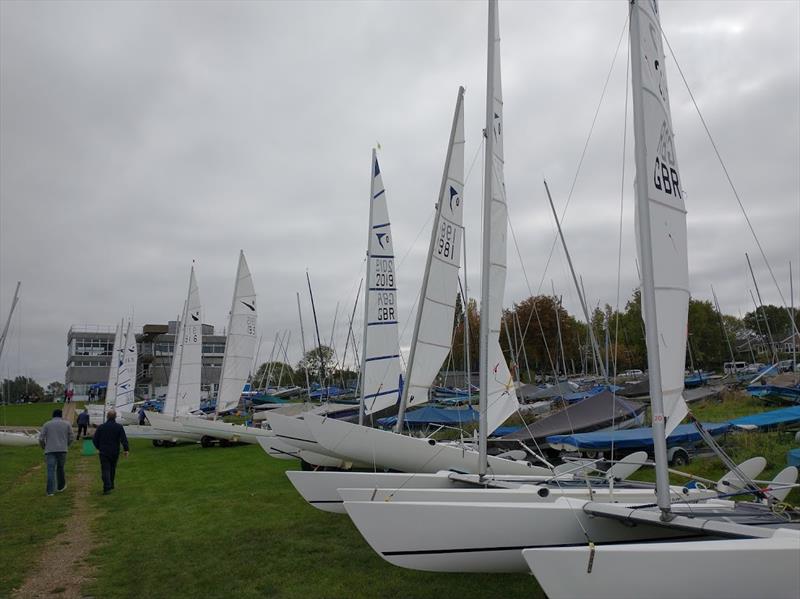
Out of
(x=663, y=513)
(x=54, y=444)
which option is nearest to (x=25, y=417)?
(x=54, y=444)

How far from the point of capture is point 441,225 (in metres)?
11.2

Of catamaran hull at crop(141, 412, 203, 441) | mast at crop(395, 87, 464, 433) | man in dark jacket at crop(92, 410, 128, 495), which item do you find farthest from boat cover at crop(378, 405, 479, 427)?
man in dark jacket at crop(92, 410, 128, 495)

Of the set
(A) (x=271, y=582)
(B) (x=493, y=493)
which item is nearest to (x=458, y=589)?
(B) (x=493, y=493)

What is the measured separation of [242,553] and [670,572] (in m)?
5.09

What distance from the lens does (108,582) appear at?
6.30 m

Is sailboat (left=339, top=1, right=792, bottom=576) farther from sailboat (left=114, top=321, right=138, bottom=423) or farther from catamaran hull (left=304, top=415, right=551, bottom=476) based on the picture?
sailboat (left=114, top=321, right=138, bottom=423)

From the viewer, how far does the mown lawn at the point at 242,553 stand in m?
6.00

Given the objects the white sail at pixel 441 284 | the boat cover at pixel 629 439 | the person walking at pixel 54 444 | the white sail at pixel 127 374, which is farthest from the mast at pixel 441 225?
the white sail at pixel 127 374

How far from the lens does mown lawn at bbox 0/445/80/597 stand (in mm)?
6932

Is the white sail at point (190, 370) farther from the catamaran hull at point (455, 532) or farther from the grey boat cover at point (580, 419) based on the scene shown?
the catamaran hull at point (455, 532)

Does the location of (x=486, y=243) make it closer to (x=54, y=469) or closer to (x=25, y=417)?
(x=54, y=469)

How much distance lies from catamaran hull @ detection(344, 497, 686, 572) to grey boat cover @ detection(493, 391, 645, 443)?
8.97 m

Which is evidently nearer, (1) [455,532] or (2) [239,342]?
(1) [455,532]

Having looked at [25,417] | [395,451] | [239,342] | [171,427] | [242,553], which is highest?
[239,342]
